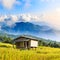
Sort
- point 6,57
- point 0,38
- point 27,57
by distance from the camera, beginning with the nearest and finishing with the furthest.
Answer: point 6,57
point 27,57
point 0,38

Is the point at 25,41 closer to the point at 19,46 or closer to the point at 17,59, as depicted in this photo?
the point at 19,46

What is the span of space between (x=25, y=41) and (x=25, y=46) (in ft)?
4.30

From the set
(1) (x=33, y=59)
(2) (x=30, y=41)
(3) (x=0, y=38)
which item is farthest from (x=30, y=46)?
(3) (x=0, y=38)

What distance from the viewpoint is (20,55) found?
972cm

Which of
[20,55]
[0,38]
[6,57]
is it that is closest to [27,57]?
[20,55]

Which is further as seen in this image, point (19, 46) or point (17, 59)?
point (19, 46)

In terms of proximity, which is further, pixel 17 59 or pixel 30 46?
pixel 30 46

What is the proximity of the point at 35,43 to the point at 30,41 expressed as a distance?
2068mm

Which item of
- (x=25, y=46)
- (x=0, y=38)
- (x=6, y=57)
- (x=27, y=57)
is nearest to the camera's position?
(x=6, y=57)

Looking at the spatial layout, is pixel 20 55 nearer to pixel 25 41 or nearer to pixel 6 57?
pixel 6 57

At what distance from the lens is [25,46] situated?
47188mm

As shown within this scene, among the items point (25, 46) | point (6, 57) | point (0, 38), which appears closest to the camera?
point (6, 57)

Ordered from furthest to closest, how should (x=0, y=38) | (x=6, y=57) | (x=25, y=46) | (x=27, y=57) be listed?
1. (x=0, y=38)
2. (x=25, y=46)
3. (x=27, y=57)
4. (x=6, y=57)

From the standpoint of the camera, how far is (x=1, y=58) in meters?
8.85
